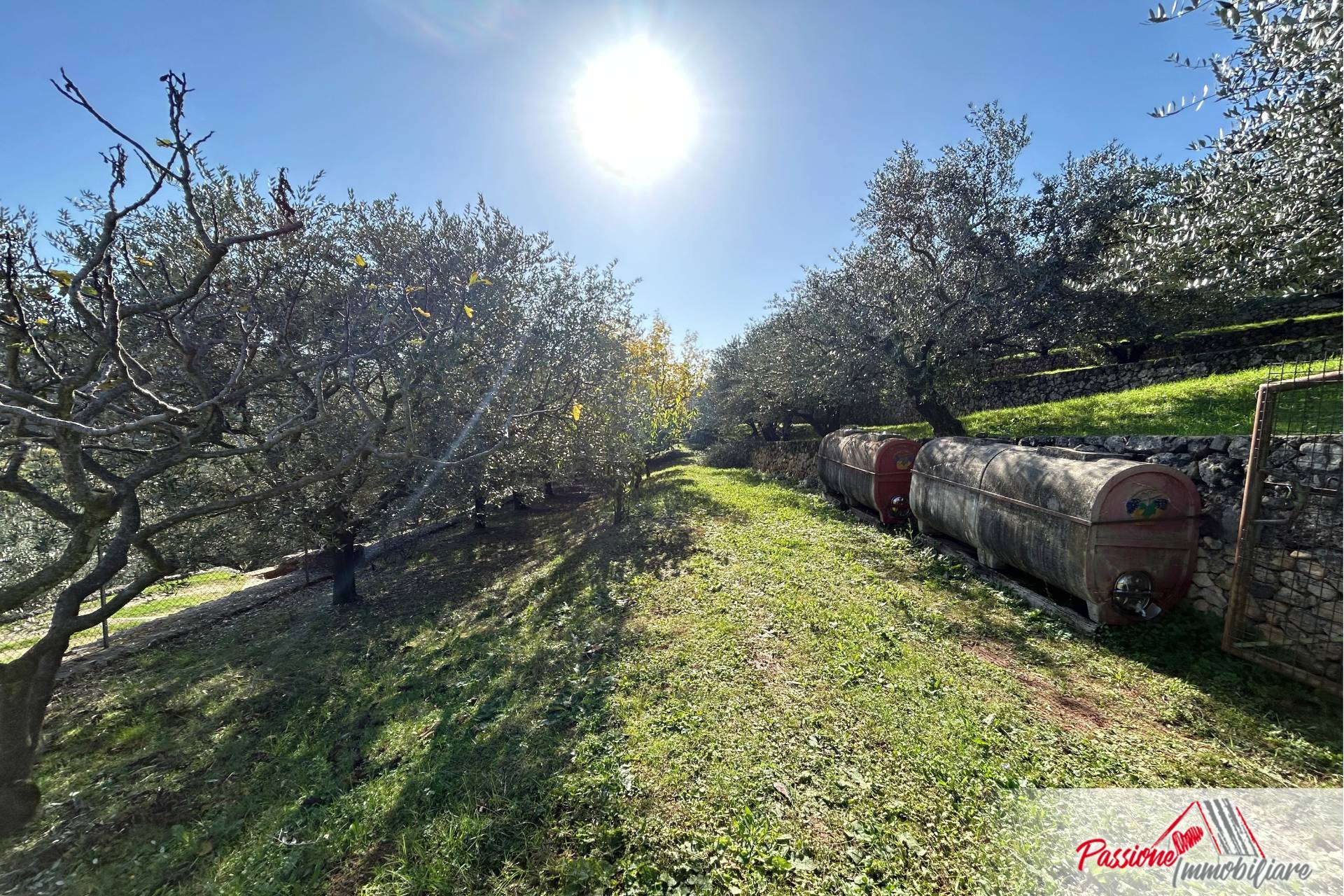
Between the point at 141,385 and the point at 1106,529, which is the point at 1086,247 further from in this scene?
the point at 141,385

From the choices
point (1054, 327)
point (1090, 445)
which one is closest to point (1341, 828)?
point (1090, 445)

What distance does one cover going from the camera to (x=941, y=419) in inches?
610

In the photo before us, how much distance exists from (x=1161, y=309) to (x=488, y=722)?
21.1 metres

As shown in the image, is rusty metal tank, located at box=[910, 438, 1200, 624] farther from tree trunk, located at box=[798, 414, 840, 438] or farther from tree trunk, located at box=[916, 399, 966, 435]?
tree trunk, located at box=[798, 414, 840, 438]

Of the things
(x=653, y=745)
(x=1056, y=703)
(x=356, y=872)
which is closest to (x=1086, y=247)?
(x=1056, y=703)

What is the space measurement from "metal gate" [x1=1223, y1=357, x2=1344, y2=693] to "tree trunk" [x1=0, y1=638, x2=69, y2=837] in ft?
43.5

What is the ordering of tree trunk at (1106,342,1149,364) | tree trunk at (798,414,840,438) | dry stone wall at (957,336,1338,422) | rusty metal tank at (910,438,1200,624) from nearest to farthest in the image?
1. rusty metal tank at (910,438,1200,624)
2. dry stone wall at (957,336,1338,422)
3. tree trunk at (1106,342,1149,364)
4. tree trunk at (798,414,840,438)

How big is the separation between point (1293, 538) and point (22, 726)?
14.1m

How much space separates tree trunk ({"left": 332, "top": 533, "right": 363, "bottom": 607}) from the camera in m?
10.7

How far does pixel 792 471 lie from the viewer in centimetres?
2214
